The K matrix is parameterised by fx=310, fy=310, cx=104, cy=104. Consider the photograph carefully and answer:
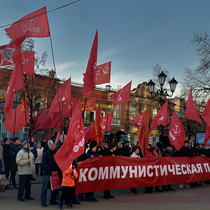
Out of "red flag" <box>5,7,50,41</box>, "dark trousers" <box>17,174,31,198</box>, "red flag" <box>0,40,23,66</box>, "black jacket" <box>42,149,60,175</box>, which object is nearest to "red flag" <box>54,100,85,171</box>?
"black jacket" <box>42,149,60,175</box>

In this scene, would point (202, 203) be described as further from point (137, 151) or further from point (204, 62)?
point (204, 62)

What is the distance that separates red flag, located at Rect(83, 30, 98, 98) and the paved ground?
368cm

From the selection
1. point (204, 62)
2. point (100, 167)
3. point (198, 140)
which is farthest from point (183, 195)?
point (204, 62)

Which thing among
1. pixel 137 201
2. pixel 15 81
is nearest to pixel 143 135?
pixel 137 201

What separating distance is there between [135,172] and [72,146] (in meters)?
3.40

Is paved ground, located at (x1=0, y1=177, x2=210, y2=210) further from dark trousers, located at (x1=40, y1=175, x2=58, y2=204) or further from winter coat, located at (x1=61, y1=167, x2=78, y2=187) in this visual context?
winter coat, located at (x1=61, y1=167, x2=78, y2=187)

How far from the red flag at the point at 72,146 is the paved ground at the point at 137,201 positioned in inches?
54.0

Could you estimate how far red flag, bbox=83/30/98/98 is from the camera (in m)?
11.4

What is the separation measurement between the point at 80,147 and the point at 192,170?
6.11m

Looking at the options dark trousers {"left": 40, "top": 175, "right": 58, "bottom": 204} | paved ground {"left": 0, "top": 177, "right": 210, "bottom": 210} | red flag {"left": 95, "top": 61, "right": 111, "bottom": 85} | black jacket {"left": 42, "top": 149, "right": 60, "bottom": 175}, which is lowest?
paved ground {"left": 0, "top": 177, "right": 210, "bottom": 210}

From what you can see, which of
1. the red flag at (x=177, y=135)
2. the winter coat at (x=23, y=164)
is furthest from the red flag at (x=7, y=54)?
the red flag at (x=177, y=135)

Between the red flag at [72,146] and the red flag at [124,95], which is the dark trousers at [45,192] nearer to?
the red flag at [72,146]

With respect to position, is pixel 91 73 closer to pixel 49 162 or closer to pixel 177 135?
pixel 49 162

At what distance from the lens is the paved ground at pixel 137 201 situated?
8242 millimetres
